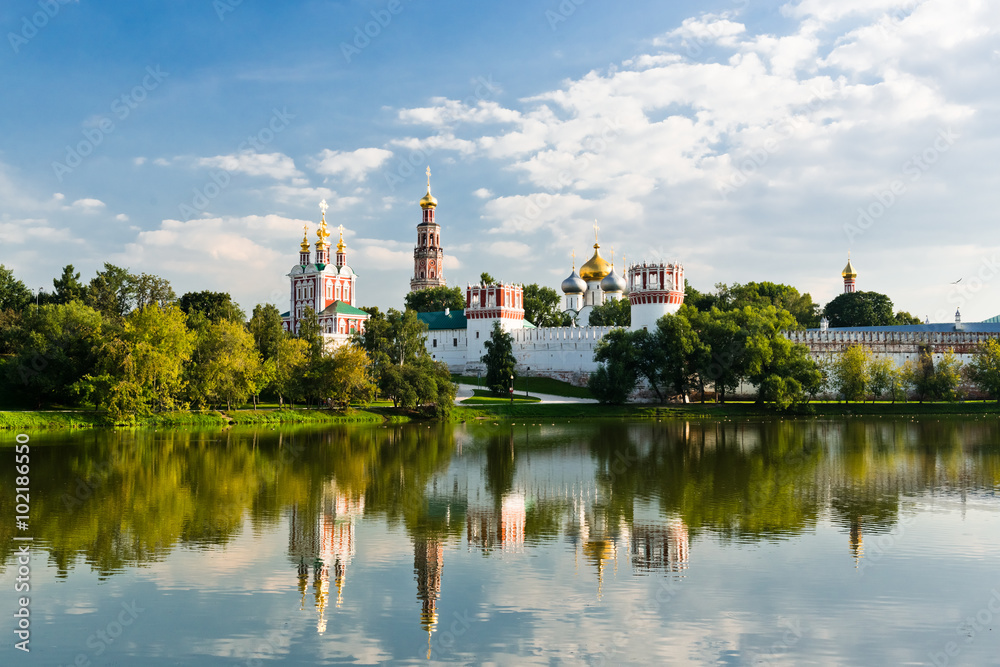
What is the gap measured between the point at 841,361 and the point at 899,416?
714cm

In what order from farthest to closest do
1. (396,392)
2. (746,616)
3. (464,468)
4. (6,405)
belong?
(396,392), (6,405), (464,468), (746,616)

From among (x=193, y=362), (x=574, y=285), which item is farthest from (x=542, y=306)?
(x=193, y=362)

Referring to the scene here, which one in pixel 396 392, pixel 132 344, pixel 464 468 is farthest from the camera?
pixel 396 392

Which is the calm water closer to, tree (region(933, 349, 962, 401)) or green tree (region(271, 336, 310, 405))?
green tree (region(271, 336, 310, 405))

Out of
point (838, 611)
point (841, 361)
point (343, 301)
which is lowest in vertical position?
point (838, 611)

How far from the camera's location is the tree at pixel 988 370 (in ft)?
167

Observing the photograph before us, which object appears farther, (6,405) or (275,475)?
(6,405)

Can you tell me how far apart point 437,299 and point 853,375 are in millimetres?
49566

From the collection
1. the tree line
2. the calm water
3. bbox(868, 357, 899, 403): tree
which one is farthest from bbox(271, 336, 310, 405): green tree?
bbox(868, 357, 899, 403): tree

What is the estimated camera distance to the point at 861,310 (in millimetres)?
78000

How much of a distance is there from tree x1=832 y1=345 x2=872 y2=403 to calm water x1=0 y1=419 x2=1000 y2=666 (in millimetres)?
30868

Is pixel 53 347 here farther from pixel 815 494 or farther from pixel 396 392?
pixel 815 494

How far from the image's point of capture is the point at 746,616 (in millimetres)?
8664

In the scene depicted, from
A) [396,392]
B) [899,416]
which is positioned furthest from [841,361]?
[396,392]
